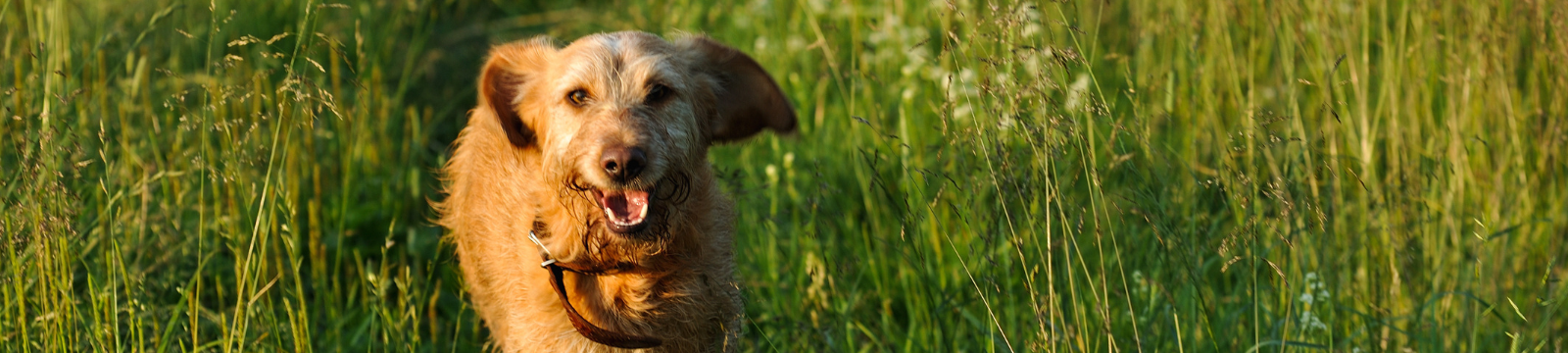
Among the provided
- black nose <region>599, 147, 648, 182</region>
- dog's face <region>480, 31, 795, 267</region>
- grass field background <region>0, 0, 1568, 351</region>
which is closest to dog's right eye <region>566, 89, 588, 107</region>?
dog's face <region>480, 31, 795, 267</region>

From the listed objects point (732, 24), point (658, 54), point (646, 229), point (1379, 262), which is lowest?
point (732, 24)

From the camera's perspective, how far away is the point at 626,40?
234 cm

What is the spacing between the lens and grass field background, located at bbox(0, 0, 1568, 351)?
208 cm

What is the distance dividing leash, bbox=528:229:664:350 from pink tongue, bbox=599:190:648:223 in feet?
0.65

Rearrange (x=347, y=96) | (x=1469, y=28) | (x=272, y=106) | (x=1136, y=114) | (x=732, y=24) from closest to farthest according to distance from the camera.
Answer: (x=1136, y=114) < (x=1469, y=28) < (x=272, y=106) < (x=347, y=96) < (x=732, y=24)

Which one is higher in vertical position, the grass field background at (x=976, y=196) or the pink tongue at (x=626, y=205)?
the pink tongue at (x=626, y=205)

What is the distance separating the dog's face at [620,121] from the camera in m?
2.11

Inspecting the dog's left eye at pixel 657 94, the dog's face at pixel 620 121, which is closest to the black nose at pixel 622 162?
the dog's face at pixel 620 121

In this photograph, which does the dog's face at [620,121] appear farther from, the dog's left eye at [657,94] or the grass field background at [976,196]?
the grass field background at [976,196]

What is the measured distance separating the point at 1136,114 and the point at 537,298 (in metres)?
1.30

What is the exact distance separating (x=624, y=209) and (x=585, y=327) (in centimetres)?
28

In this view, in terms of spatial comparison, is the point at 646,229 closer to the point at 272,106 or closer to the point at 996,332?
the point at 996,332

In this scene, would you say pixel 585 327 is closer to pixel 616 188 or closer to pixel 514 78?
pixel 616 188

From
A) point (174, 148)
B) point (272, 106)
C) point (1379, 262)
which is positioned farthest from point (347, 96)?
point (1379, 262)
